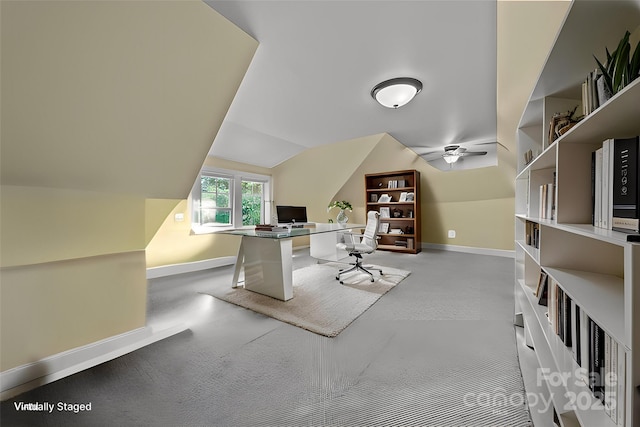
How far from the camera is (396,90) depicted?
7.22 feet

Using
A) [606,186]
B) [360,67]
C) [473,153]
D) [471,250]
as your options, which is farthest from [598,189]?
[471,250]

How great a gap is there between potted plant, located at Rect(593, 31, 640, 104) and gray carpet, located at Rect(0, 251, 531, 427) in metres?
1.51

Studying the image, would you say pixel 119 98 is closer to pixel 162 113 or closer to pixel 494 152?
pixel 162 113

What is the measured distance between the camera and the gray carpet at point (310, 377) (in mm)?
1187

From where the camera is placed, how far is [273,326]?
2064 mm

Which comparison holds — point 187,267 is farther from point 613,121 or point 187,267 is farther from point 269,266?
point 613,121

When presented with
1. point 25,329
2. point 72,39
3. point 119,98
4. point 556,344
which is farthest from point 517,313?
point 25,329

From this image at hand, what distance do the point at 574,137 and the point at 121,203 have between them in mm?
2666

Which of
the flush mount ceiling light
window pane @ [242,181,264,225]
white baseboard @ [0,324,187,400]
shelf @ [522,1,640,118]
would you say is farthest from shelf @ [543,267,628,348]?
window pane @ [242,181,264,225]

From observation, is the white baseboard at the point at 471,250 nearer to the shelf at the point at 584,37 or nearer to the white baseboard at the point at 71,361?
the shelf at the point at 584,37

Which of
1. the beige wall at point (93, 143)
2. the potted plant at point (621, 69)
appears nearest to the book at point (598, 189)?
the potted plant at point (621, 69)

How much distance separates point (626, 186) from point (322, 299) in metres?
2.37

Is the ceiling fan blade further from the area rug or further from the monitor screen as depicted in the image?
the monitor screen

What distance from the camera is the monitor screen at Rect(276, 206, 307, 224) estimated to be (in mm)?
4227
